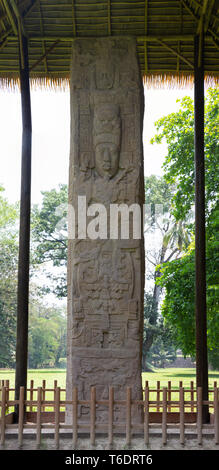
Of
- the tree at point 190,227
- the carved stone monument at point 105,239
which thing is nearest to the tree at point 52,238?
the tree at point 190,227

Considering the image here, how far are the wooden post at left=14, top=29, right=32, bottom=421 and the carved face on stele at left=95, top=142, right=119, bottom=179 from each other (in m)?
1.01

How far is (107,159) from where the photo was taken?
7.12 meters

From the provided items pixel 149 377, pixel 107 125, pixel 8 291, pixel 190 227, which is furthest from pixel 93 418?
pixel 149 377

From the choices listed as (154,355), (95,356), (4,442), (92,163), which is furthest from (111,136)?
(154,355)

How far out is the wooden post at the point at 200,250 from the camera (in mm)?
7195

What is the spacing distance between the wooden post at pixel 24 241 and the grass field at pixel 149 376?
35.9 ft

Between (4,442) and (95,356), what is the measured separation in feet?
4.82

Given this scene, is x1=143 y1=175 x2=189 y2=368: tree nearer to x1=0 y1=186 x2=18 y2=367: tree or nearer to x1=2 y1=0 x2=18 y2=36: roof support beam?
x1=0 y1=186 x2=18 y2=367: tree

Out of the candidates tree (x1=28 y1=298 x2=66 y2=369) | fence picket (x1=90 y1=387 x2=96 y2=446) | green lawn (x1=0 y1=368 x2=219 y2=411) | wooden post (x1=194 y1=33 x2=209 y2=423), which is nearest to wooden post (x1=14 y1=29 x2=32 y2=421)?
fence picket (x1=90 y1=387 x2=96 y2=446)

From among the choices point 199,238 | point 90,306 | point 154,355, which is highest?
point 199,238

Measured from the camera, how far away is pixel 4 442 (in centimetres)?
592

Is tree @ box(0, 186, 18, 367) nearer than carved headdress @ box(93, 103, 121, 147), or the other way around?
carved headdress @ box(93, 103, 121, 147)

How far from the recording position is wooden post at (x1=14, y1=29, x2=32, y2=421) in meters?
7.16
